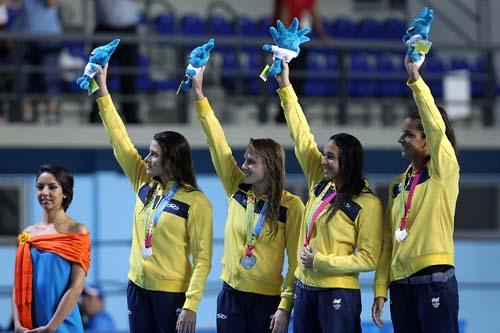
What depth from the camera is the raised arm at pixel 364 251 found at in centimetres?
644

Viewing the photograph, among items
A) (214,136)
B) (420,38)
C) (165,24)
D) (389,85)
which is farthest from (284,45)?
(165,24)

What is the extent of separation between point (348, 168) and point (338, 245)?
392 millimetres

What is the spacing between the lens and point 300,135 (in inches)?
269

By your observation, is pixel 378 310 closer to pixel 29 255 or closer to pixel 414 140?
pixel 414 140

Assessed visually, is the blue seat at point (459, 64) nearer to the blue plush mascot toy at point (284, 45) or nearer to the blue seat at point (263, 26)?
the blue seat at point (263, 26)

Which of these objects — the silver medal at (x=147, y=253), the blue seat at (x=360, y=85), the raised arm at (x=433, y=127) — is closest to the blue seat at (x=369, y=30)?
the blue seat at (x=360, y=85)

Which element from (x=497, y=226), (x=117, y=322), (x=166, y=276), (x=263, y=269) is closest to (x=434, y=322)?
(x=263, y=269)

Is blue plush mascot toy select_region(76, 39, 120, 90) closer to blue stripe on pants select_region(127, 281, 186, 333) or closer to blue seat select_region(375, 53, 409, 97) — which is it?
blue stripe on pants select_region(127, 281, 186, 333)

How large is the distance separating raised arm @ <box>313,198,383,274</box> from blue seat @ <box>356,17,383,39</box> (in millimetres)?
8158

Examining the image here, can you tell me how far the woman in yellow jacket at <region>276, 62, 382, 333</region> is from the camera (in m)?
6.49

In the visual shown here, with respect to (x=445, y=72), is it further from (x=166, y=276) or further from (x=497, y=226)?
(x=166, y=276)

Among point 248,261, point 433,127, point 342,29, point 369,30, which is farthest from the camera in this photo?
point 369,30

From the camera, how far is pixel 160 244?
272 inches

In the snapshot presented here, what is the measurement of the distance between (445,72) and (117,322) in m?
4.62
